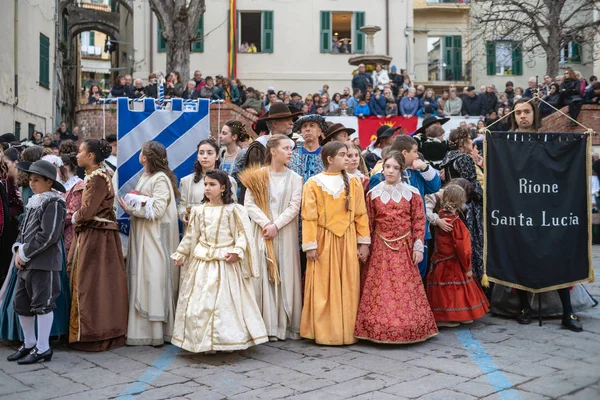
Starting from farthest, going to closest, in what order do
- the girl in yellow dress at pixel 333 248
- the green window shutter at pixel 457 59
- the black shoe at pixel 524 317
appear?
the green window shutter at pixel 457 59, the black shoe at pixel 524 317, the girl in yellow dress at pixel 333 248

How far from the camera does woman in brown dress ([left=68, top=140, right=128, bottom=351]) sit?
634cm

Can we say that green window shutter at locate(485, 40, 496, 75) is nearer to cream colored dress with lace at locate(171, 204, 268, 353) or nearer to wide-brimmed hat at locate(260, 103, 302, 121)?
wide-brimmed hat at locate(260, 103, 302, 121)

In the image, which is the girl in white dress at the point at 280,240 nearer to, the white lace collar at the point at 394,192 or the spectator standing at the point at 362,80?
the white lace collar at the point at 394,192

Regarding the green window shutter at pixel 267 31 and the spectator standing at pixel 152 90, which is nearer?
the spectator standing at pixel 152 90

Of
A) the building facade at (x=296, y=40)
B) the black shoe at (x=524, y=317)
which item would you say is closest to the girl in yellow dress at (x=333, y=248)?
the black shoe at (x=524, y=317)

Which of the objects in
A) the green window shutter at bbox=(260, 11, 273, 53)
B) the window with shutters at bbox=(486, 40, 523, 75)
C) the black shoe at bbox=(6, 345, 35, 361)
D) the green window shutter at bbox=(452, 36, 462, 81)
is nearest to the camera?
the black shoe at bbox=(6, 345, 35, 361)

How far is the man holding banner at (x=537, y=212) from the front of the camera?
7.06 metres

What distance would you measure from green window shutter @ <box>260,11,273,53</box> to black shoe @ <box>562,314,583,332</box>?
2396 cm

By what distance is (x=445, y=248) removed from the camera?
7.14 metres

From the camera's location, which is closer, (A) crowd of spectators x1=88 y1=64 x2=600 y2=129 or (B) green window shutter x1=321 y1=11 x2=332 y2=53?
(A) crowd of spectators x1=88 y1=64 x2=600 y2=129

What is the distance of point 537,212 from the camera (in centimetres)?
713

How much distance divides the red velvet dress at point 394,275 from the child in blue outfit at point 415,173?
14.6 inches

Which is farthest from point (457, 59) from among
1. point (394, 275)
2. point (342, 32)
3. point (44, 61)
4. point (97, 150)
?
point (97, 150)

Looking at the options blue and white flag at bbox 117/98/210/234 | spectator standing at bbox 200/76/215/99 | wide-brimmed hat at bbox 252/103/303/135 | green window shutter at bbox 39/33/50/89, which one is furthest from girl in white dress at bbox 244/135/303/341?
green window shutter at bbox 39/33/50/89
